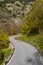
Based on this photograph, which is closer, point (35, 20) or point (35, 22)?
point (35, 20)

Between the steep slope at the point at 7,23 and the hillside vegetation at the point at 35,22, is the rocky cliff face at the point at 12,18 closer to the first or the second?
the steep slope at the point at 7,23

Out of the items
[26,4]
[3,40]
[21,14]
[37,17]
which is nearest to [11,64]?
[3,40]

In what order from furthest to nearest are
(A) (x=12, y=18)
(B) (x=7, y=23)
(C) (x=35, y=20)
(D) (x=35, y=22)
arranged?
(A) (x=12, y=18)
(B) (x=7, y=23)
(D) (x=35, y=22)
(C) (x=35, y=20)

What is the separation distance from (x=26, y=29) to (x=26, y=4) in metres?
70.3

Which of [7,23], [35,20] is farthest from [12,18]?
[35,20]

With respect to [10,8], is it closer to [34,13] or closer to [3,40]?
[34,13]

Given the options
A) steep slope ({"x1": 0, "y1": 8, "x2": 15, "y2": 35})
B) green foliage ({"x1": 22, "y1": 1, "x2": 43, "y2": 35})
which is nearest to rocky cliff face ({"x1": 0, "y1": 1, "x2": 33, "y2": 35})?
steep slope ({"x1": 0, "y1": 8, "x2": 15, "y2": 35})

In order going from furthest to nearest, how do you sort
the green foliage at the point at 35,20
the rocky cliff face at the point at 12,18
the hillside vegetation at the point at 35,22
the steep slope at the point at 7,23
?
the rocky cliff face at the point at 12,18 < the steep slope at the point at 7,23 < the green foliage at the point at 35,20 < the hillside vegetation at the point at 35,22

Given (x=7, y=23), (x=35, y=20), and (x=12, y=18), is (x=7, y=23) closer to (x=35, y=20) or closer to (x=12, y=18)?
(x=12, y=18)

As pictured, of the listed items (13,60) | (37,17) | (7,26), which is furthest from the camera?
(7,26)

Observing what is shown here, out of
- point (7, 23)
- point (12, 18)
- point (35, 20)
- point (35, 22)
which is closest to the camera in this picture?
point (35, 20)

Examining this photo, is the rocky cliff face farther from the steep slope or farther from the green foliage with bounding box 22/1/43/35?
the green foliage with bounding box 22/1/43/35

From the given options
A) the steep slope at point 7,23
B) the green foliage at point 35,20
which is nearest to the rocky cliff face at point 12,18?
the steep slope at point 7,23

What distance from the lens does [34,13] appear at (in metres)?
89.1
